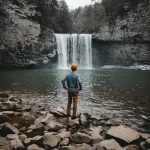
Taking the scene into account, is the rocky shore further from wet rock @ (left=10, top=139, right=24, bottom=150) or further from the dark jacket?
the dark jacket

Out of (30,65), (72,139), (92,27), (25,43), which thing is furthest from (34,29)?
(72,139)

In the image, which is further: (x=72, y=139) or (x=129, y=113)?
(x=129, y=113)

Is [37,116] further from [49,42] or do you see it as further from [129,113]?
[49,42]

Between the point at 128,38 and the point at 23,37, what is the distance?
22.1 m

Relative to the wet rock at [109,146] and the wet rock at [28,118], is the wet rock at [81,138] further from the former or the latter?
the wet rock at [28,118]

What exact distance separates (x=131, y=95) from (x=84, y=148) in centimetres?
1135

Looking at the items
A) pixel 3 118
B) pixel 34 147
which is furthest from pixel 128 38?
pixel 34 147

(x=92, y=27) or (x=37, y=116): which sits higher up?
(x=92, y=27)

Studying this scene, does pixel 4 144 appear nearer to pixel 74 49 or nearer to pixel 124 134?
pixel 124 134

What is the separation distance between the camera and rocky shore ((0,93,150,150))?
25.2 feet

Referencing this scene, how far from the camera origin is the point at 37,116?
38.9 feet

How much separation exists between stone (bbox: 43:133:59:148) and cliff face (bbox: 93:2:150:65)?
48.6 metres

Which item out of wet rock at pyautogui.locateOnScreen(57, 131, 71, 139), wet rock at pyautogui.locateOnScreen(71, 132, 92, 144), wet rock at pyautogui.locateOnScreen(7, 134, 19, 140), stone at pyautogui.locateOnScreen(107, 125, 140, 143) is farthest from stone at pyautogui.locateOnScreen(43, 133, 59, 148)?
stone at pyautogui.locateOnScreen(107, 125, 140, 143)

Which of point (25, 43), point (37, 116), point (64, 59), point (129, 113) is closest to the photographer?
point (37, 116)
